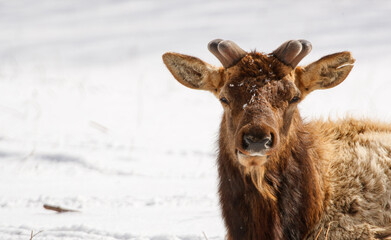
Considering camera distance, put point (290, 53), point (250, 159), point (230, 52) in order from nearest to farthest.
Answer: point (250, 159), point (290, 53), point (230, 52)

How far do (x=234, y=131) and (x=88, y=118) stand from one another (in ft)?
→ 27.8

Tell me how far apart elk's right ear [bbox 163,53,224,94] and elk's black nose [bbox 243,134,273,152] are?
3.97 feet

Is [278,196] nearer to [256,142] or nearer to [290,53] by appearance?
[256,142]

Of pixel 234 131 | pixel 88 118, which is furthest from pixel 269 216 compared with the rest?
pixel 88 118

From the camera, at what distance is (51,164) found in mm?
8641

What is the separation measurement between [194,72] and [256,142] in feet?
5.16

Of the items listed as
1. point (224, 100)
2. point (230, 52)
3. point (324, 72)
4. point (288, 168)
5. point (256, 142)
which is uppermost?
point (230, 52)

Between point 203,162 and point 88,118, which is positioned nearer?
point 203,162

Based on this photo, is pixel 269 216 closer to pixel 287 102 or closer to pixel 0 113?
pixel 287 102

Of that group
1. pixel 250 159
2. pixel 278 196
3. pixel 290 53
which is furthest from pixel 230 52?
pixel 278 196

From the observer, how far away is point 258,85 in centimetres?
388

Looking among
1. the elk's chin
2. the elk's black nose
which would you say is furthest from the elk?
the elk's black nose

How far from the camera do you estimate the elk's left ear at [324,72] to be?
435 centimetres

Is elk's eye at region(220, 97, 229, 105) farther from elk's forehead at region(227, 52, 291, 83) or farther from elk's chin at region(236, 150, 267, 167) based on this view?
elk's chin at region(236, 150, 267, 167)
